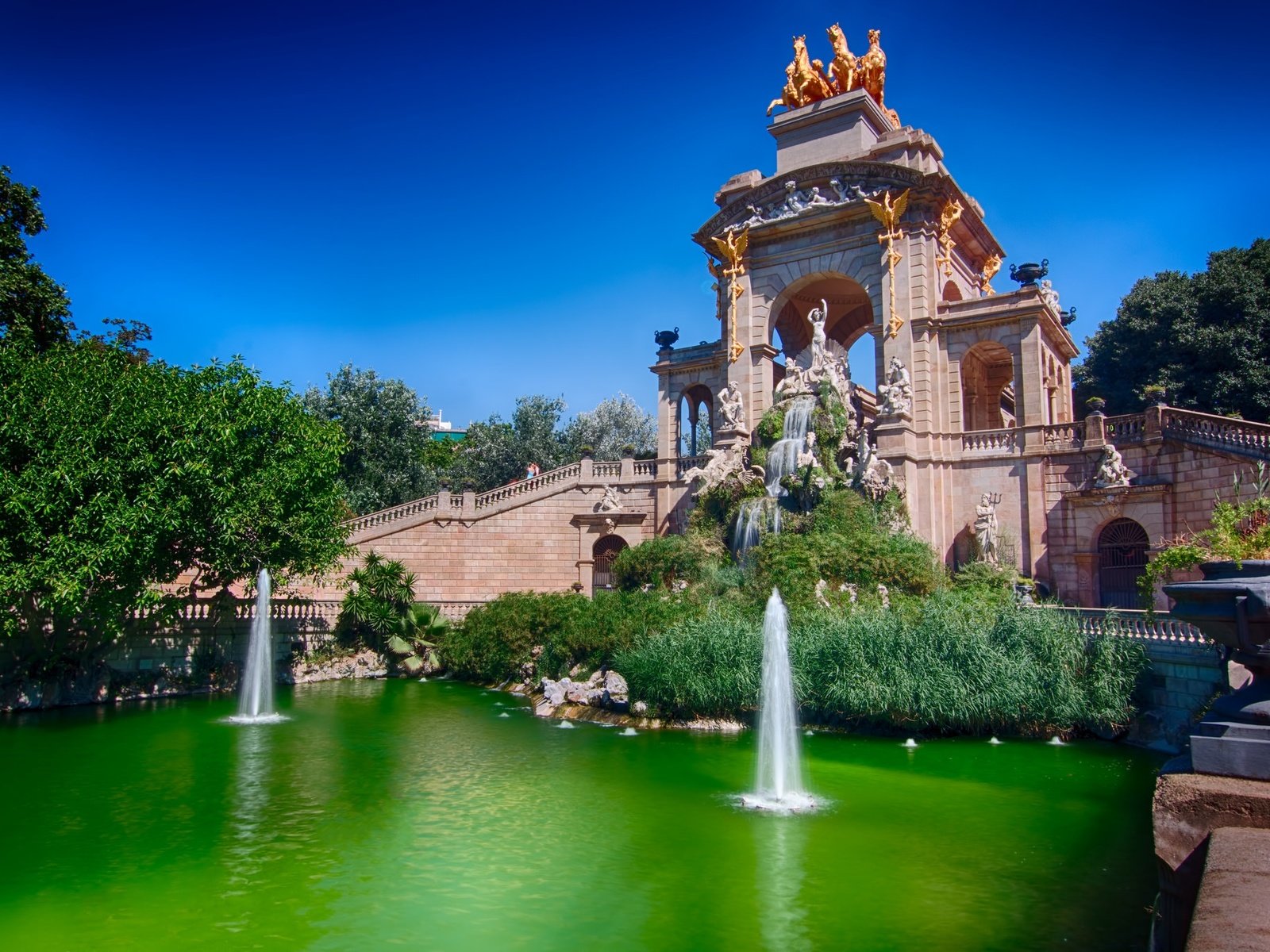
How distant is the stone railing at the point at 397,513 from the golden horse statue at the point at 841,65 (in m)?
20.1

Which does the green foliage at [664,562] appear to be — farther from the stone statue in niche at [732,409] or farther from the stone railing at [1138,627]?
the stone railing at [1138,627]

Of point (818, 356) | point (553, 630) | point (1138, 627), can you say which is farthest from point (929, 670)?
point (818, 356)

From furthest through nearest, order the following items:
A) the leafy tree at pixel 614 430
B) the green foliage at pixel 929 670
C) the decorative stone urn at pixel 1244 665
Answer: the leafy tree at pixel 614 430
the green foliage at pixel 929 670
the decorative stone urn at pixel 1244 665

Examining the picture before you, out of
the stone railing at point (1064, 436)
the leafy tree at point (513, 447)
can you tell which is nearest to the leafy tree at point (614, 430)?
the leafy tree at point (513, 447)

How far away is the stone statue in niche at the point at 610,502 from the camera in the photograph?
1235 inches

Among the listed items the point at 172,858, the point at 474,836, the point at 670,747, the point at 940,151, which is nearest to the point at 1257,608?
the point at 474,836

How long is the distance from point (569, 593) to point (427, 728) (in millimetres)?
7372

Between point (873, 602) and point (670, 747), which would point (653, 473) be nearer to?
point (873, 602)

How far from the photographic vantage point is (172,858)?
32.3 ft

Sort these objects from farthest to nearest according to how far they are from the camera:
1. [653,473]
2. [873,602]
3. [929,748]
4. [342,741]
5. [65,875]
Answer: [653,473]
[873,602]
[342,741]
[929,748]
[65,875]

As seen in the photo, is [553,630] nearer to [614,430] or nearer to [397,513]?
[397,513]

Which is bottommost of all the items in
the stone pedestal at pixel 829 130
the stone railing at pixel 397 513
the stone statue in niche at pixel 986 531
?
the stone statue in niche at pixel 986 531

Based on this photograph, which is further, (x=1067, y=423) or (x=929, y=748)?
(x=1067, y=423)

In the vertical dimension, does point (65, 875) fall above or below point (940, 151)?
below
